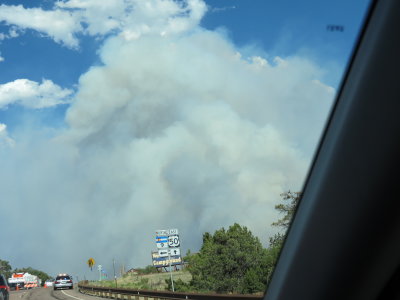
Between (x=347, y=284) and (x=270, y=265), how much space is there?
680 millimetres

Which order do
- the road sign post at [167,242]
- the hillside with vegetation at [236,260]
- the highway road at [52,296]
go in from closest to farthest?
1. the hillside with vegetation at [236,260]
2. the road sign post at [167,242]
3. the highway road at [52,296]

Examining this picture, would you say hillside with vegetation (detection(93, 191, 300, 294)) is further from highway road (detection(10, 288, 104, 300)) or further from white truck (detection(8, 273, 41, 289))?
white truck (detection(8, 273, 41, 289))

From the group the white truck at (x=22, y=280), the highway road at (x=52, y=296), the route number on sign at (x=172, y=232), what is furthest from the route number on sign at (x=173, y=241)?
the white truck at (x=22, y=280)

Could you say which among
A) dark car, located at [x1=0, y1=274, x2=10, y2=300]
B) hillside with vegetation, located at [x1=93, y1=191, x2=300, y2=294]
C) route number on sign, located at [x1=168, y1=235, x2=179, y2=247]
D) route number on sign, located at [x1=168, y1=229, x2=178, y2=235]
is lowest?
dark car, located at [x1=0, y1=274, x2=10, y2=300]

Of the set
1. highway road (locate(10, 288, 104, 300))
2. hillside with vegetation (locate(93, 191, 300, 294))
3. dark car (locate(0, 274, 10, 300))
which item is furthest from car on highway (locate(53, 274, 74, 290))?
hillside with vegetation (locate(93, 191, 300, 294))

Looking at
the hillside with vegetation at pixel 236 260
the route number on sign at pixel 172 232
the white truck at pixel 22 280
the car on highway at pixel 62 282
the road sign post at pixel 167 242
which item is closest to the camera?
the hillside with vegetation at pixel 236 260

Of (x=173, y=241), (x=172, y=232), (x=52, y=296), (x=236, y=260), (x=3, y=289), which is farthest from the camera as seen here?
(x=52, y=296)

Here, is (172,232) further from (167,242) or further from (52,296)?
(52,296)

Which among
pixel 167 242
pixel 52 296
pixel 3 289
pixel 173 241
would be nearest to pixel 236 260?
pixel 3 289

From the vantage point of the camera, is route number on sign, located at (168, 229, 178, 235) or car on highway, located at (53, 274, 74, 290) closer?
route number on sign, located at (168, 229, 178, 235)

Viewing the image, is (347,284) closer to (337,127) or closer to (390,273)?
(390,273)

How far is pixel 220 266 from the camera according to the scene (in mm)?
4078

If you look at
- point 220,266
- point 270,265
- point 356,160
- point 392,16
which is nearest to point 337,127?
point 356,160

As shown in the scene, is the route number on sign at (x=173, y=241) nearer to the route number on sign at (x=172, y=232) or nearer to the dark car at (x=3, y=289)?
the route number on sign at (x=172, y=232)
